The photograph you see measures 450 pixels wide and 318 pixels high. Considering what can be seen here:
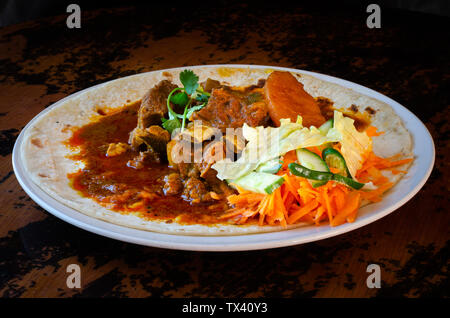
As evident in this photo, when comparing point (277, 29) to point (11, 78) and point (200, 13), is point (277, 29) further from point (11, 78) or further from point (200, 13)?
point (11, 78)

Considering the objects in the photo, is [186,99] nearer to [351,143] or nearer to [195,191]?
[195,191]

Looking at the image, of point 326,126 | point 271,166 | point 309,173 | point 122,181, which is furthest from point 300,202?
point 122,181

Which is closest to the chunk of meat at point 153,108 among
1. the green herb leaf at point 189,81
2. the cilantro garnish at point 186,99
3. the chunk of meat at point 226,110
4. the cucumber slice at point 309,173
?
the cilantro garnish at point 186,99

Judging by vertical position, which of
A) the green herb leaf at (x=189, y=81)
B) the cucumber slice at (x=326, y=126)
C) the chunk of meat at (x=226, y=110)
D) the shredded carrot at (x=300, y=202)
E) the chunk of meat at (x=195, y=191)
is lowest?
the chunk of meat at (x=195, y=191)

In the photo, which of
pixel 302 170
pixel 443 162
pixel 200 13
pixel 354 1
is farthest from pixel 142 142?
pixel 354 1

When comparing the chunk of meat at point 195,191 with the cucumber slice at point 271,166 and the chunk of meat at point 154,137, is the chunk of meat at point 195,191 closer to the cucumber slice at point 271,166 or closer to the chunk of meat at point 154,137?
the cucumber slice at point 271,166
